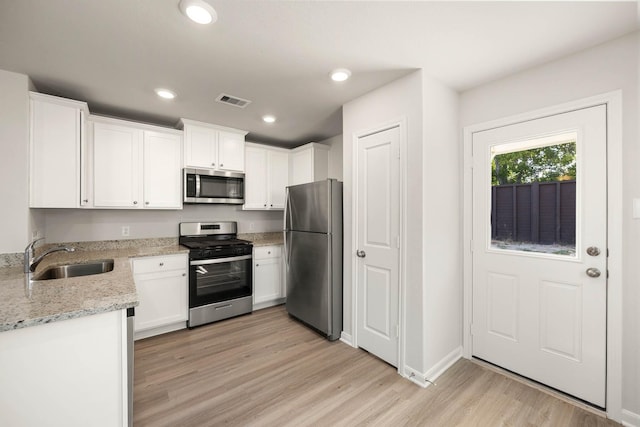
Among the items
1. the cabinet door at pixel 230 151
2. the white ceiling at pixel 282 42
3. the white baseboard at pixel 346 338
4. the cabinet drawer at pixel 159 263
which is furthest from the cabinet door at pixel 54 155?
the white baseboard at pixel 346 338

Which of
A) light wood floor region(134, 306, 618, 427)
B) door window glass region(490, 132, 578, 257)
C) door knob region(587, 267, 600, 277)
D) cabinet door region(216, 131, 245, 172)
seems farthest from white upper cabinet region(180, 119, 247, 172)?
door knob region(587, 267, 600, 277)

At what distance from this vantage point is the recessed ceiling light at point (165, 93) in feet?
8.26

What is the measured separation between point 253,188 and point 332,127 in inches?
54.6

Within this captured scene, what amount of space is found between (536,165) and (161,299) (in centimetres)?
368

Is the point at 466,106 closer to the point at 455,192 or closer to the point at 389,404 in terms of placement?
the point at 455,192

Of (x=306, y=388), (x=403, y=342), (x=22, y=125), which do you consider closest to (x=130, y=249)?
(x=22, y=125)

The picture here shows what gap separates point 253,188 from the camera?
3.91 m

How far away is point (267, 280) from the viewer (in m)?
3.69

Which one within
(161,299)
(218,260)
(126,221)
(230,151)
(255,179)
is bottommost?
(161,299)

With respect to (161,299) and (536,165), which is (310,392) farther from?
(536,165)

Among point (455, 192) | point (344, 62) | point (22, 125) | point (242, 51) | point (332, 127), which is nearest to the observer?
point (242, 51)

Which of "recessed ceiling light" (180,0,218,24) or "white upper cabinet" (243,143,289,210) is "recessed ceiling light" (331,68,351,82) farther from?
"white upper cabinet" (243,143,289,210)

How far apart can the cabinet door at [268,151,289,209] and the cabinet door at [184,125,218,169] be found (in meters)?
0.85

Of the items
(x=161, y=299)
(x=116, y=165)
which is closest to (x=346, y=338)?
(x=161, y=299)
